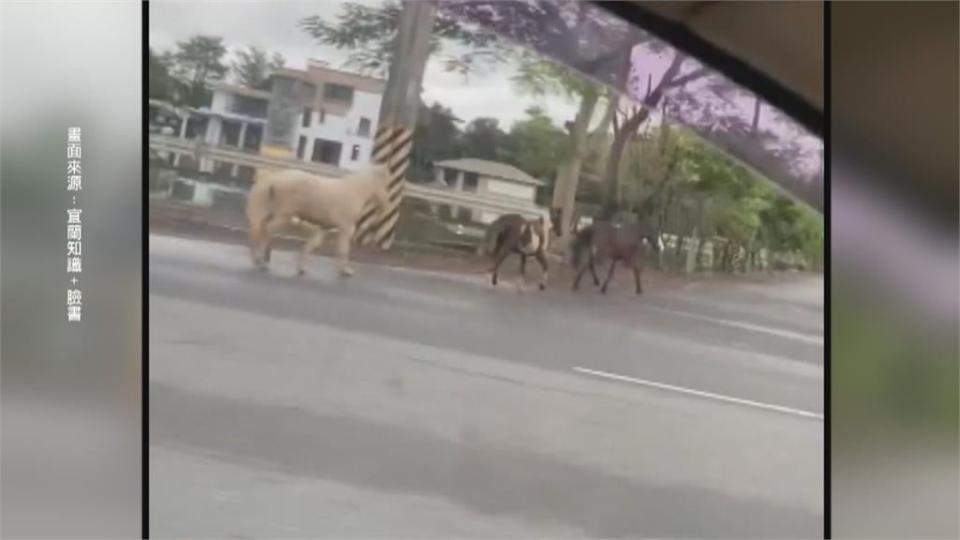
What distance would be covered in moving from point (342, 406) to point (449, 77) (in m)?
0.64

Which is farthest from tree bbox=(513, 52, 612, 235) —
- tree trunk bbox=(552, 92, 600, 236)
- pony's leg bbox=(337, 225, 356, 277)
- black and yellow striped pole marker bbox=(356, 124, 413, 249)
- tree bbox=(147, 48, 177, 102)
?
tree bbox=(147, 48, 177, 102)

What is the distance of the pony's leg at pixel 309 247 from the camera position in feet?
6.29

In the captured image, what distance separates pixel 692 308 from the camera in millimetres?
2002

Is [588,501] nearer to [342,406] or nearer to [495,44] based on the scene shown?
[342,406]

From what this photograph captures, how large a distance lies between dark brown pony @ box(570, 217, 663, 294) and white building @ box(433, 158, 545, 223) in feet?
0.41

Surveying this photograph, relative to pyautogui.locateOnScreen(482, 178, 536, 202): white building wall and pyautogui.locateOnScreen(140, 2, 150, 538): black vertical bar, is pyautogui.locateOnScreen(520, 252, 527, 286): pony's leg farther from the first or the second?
pyautogui.locateOnScreen(140, 2, 150, 538): black vertical bar

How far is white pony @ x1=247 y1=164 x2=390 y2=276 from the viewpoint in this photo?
1.91 m

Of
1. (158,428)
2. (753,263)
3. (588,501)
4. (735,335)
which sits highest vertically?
(753,263)

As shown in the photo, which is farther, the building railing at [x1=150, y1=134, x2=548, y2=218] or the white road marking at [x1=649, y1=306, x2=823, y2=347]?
the white road marking at [x1=649, y1=306, x2=823, y2=347]

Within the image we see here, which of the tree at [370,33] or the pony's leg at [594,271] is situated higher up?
the tree at [370,33]

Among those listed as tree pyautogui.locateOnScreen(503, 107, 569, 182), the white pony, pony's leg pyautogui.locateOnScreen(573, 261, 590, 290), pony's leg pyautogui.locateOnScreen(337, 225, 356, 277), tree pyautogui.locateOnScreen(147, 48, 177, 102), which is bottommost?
pony's leg pyautogui.locateOnScreen(573, 261, 590, 290)

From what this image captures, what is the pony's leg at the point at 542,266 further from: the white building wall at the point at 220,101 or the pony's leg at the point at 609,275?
the white building wall at the point at 220,101

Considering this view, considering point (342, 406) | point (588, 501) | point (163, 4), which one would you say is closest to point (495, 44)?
point (163, 4)

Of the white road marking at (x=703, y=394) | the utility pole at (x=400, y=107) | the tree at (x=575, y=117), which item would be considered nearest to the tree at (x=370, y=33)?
the utility pole at (x=400, y=107)
